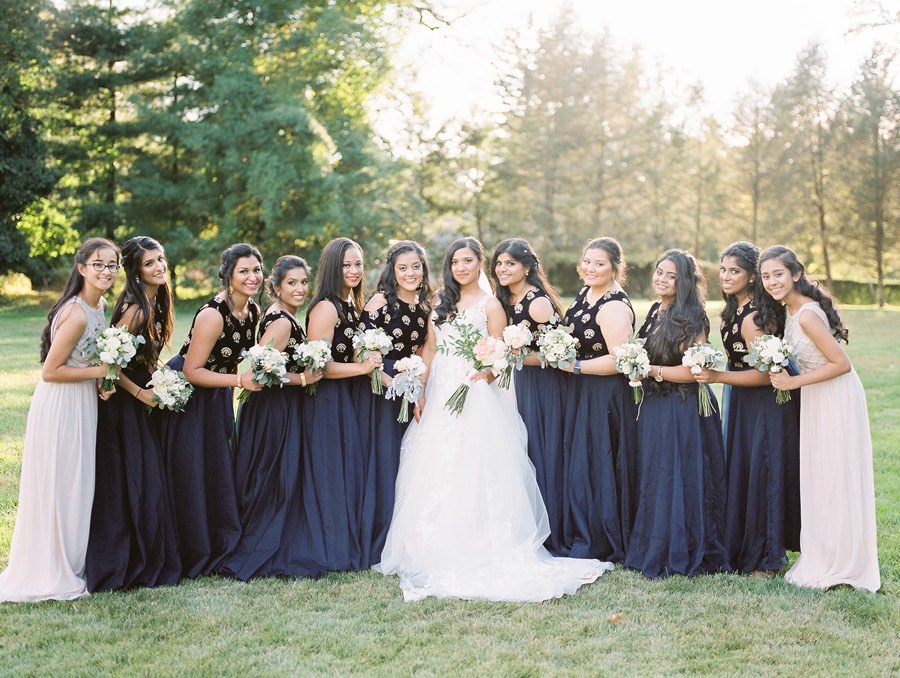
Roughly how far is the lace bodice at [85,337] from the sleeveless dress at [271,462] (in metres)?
1.18

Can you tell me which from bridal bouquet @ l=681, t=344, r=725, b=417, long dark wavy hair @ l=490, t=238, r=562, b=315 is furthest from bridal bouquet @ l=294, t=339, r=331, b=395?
bridal bouquet @ l=681, t=344, r=725, b=417

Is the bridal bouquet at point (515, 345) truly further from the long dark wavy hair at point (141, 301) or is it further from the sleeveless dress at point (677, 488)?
the long dark wavy hair at point (141, 301)

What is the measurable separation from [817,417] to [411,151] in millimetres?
42987

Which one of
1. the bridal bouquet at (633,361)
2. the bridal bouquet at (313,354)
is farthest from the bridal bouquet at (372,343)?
the bridal bouquet at (633,361)

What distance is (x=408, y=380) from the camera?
636 cm

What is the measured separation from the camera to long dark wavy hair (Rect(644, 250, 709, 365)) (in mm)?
6254

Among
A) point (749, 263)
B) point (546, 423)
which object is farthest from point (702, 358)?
point (546, 423)

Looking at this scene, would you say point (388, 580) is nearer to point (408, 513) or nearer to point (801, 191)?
point (408, 513)

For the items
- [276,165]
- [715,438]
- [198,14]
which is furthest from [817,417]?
[198,14]

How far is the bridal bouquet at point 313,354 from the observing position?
6172 mm

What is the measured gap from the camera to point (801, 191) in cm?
4269

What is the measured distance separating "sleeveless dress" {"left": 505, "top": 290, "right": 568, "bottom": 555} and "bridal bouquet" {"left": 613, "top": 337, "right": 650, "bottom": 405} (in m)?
0.77

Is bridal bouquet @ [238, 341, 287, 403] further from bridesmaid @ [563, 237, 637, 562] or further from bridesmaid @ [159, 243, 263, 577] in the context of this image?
bridesmaid @ [563, 237, 637, 562]

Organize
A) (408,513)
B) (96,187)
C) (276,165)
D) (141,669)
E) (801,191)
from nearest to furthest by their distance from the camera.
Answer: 1. (141,669)
2. (408,513)
3. (276,165)
4. (96,187)
5. (801,191)
